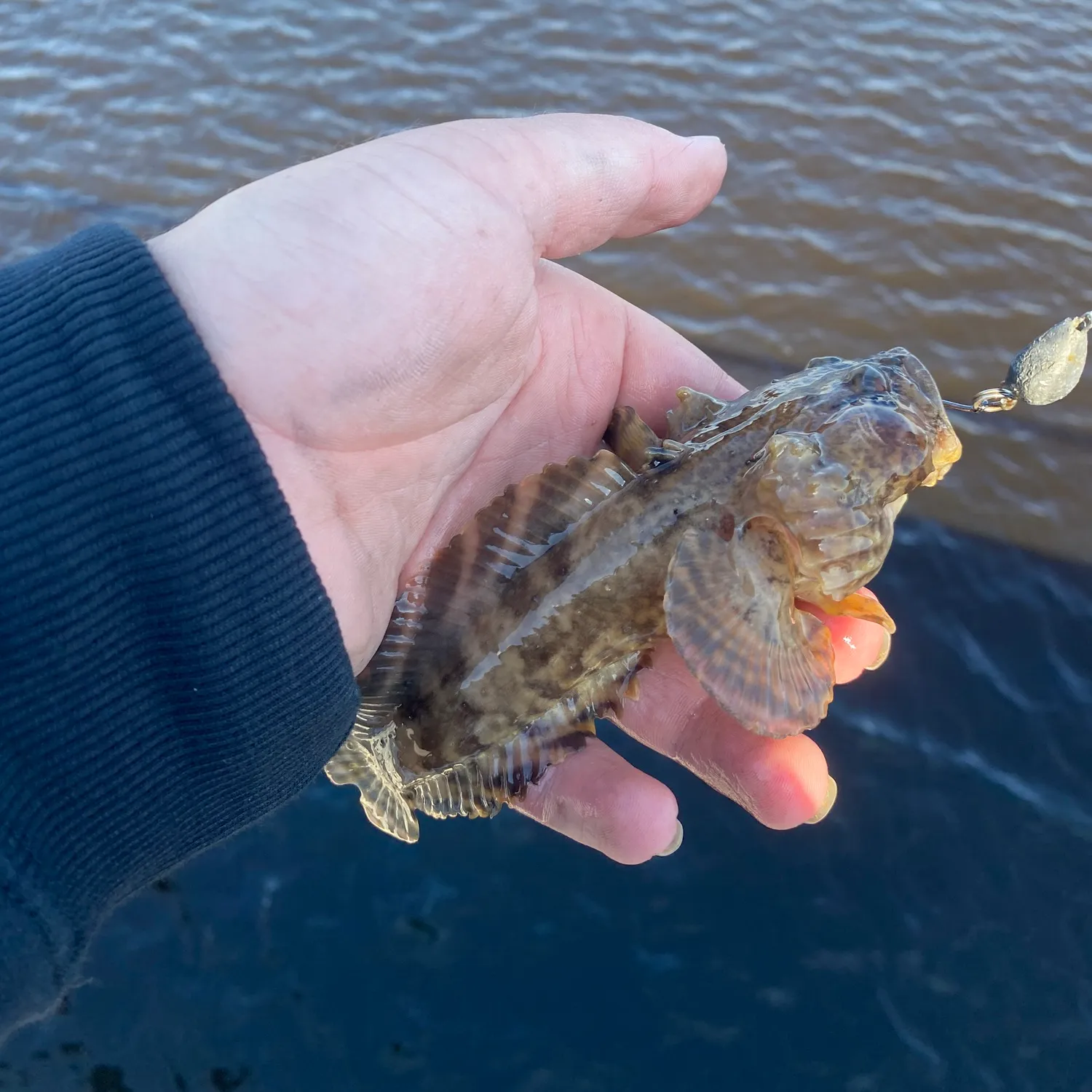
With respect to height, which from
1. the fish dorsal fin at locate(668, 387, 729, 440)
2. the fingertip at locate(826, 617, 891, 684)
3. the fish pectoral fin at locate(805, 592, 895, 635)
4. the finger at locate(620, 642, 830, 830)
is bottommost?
the finger at locate(620, 642, 830, 830)

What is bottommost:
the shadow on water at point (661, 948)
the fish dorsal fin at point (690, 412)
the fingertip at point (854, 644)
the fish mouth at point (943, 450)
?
the shadow on water at point (661, 948)

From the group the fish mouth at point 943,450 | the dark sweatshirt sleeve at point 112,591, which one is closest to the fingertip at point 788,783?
the fish mouth at point 943,450

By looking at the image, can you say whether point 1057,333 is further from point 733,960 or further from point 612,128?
point 733,960

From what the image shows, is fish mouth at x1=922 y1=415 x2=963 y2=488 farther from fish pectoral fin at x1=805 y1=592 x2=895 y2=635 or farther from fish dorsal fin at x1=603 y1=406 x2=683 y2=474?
fish dorsal fin at x1=603 y1=406 x2=683 y2=474

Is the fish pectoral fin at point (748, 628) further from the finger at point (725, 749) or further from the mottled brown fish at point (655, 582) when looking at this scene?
the finger at point (725, 749)

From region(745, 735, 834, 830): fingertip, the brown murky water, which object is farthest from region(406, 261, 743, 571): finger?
the brown murky water

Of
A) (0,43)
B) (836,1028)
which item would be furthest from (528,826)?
(0,43)
